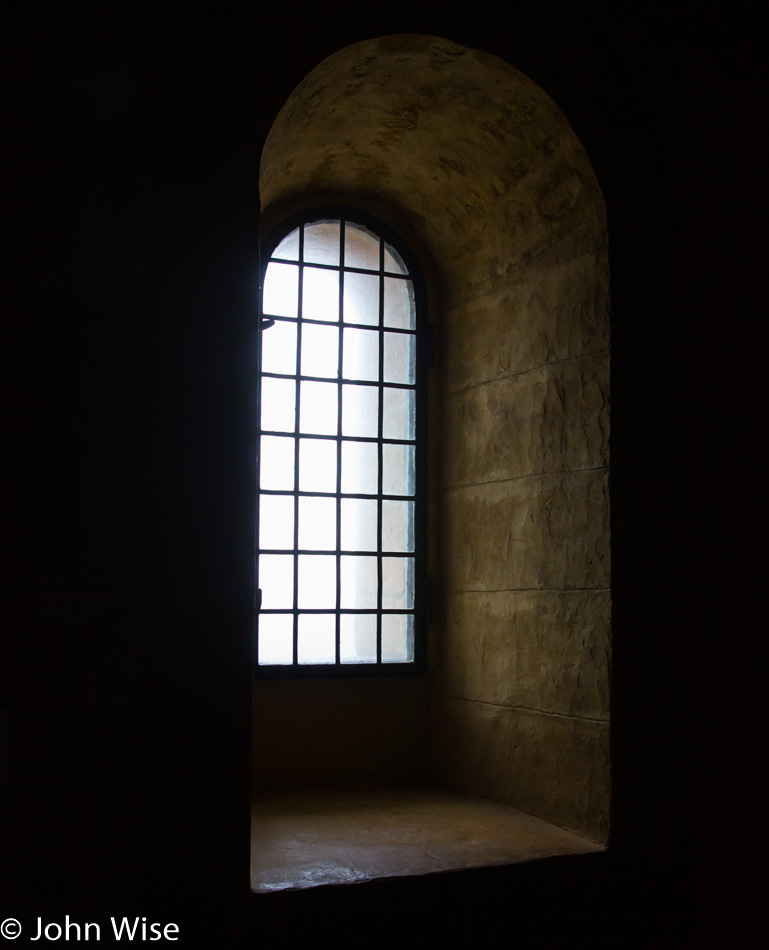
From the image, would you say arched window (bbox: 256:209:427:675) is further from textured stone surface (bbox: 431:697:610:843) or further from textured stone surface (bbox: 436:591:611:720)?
textured stone surface (bbox: 431:697:610:843)

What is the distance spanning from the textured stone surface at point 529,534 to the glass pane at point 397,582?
17 centimetres

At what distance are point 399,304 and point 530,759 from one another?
6.46ft

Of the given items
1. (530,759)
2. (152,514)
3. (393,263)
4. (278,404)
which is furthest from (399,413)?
(152,514)

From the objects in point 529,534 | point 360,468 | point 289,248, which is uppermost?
point 289,248

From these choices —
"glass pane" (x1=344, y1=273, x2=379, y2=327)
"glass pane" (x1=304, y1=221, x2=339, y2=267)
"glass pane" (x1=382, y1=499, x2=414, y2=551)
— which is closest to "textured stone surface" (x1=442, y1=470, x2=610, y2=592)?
"glass pane" (x1=382, y1=499, x2=414, y2=551)

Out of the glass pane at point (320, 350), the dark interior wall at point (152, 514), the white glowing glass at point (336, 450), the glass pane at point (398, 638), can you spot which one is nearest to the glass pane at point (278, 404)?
the white glowing glass at point (336, 450)

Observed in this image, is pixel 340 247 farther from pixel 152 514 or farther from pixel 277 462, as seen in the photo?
pixel 152 514

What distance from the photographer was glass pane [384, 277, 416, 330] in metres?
3.92

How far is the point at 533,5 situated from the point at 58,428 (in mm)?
2090

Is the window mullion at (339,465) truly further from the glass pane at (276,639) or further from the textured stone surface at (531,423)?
the textured stone surface at (531,423)

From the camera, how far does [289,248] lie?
374 cm

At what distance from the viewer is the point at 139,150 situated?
2.42 metres

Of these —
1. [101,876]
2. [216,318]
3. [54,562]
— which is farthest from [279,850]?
[216,318]

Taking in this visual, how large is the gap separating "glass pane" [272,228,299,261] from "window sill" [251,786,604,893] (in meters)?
2.16
